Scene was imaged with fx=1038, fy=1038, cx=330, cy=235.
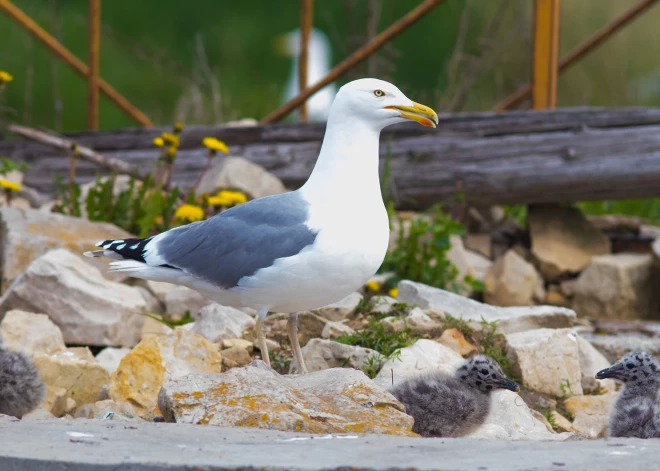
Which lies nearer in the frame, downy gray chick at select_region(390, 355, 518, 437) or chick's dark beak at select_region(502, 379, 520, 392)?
downy gray chick at select_region(390, 355, 518, 437)

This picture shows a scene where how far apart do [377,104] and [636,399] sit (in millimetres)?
1618

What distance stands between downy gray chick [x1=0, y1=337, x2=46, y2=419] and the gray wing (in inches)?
30.2

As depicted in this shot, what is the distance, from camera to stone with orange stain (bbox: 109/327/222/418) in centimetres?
446

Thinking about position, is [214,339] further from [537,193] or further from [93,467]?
[537,193]

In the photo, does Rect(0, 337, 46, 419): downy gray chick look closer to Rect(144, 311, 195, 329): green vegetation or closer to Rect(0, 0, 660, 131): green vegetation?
Rect(144, 311, 195, 329): green vegetation

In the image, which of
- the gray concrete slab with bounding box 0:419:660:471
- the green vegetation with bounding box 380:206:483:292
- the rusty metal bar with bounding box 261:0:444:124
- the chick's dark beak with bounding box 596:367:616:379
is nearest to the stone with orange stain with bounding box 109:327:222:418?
the gray concrete slab with bounding box 0:419:660:471

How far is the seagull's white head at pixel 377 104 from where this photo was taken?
171 inches

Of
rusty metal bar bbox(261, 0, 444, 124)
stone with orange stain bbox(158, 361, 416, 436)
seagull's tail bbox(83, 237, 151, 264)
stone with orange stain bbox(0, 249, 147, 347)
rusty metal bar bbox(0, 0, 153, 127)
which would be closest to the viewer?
stone with orange stain bbox(158, 361, 416, 436)

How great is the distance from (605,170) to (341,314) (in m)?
3.14

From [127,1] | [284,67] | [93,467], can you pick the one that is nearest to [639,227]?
[93,467]

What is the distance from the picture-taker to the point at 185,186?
8.24 meters

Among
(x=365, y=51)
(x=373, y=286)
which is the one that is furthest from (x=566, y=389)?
(x=365, y=51)

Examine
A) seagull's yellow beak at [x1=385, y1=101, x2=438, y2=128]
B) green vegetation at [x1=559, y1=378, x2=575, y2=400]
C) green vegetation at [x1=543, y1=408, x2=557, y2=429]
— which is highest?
seagull's yellow beak at [x1=385, y1=101, x2=438, y2=128]

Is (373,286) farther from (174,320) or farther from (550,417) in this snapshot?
(550,417)
